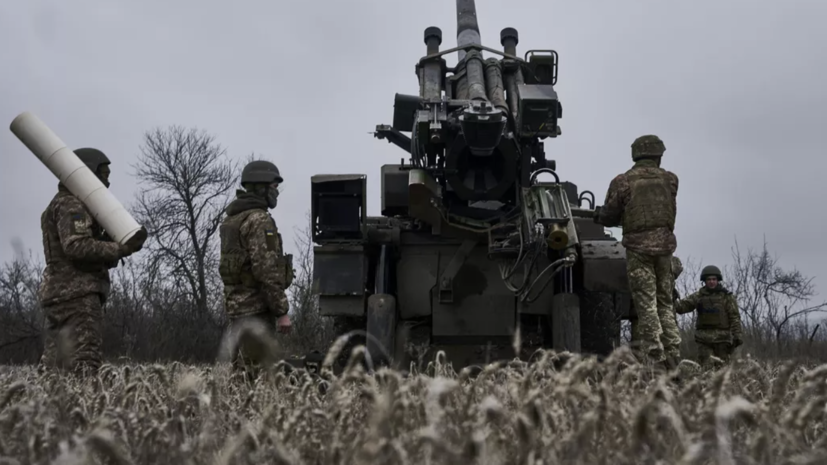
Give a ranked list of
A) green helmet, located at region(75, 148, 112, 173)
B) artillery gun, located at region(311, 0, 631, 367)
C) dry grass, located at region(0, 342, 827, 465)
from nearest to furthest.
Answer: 1. dry grass, located at region(0, 342, 827, 465)
2. green helmet, located at region(75, 148, 112, 173)
3. artillery gun, located at region(311, 0, 631, 367)

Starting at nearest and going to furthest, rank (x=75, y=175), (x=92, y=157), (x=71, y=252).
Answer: (x=71, y=252)
(x=75, y=175)
(x=92, y=157)

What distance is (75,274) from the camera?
21.0 ft

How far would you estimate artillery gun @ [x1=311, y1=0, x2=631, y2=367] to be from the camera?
815 cm

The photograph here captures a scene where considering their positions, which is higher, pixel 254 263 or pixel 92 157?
pixel 92 157

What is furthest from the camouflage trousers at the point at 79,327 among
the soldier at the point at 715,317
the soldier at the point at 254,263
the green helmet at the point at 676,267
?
the soldier at the point at 715,317

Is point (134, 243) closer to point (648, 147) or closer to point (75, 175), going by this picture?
point (75, 175)

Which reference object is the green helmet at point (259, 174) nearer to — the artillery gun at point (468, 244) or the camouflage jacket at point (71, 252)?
the camouflage jacket at point (71, 252)

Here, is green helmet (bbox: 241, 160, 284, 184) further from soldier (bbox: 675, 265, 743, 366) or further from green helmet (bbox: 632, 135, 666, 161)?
soldier (bbox: 675, 265, 743, 366)

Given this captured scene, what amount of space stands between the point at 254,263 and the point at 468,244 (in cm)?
258

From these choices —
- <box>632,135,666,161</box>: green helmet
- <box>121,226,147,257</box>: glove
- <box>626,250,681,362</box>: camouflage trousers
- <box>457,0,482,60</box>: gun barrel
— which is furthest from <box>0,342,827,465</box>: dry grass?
<box>457,0,482,60</box>: gun barrel

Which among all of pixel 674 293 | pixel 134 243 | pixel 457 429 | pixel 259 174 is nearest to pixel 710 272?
pixel 674 293

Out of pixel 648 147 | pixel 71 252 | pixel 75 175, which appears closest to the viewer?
pixel 71 252

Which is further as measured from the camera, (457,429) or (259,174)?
(259,174)

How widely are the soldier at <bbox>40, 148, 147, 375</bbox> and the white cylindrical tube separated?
0.09 m
